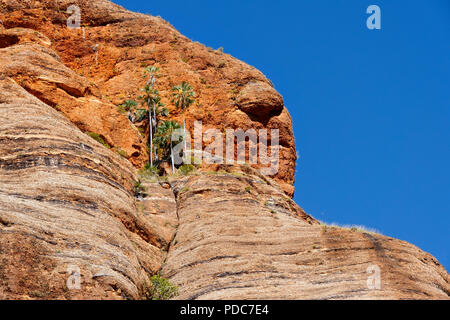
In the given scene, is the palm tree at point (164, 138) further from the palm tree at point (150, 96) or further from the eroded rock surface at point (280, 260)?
the eroded rock surface at point (280, 260)

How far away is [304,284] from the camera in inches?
997

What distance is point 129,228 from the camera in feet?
95.9

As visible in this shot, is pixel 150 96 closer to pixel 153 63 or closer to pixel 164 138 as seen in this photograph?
pixel 164 138

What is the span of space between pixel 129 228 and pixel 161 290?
4.13 metres

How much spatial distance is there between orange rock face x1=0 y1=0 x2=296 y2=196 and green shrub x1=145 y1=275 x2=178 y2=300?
2767 centimetres

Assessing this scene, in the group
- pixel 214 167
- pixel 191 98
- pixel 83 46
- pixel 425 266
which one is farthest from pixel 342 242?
pixel 83 46

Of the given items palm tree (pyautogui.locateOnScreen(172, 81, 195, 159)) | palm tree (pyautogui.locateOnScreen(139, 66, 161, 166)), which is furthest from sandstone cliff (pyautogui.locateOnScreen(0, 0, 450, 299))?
palm tree (pyautogui.locateOnScreen(172, 81, 195, 159))

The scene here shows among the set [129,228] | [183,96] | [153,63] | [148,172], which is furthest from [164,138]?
[129,228]

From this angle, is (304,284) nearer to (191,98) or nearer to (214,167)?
(214,167)

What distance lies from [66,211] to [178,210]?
9.90 meters

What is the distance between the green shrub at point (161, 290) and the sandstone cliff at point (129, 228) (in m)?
A: 0.32

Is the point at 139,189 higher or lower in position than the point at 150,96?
lower

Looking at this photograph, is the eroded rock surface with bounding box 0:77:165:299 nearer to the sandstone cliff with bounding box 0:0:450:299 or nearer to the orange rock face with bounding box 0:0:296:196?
the sandstone cliff with bounding box 0:0:450:299

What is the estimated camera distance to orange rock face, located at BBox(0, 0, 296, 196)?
5788cm
